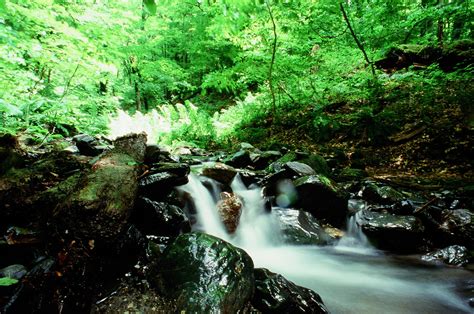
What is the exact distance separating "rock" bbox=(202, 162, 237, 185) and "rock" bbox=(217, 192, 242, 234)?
1.50 ft

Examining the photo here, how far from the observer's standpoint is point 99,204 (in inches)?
95.7

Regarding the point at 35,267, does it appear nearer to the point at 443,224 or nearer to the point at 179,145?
the point at 443,224

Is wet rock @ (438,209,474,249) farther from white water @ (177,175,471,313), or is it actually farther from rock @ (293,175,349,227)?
rock @ (293,175,349,227)

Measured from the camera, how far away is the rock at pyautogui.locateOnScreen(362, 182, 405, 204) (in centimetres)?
478

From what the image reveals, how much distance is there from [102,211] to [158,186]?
1661 millimetres

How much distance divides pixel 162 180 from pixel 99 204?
1690 mm

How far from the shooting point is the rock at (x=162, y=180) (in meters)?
3.98


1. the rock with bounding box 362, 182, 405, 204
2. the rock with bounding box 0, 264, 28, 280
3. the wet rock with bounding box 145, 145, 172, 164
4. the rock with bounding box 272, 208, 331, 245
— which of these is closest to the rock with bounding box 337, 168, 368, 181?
the rock with bounding box 362, 182, 405, 204

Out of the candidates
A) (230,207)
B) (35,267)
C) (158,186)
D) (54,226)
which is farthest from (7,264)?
(230,207)

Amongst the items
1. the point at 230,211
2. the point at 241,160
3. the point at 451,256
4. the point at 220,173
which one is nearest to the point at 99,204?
the point at 230,211

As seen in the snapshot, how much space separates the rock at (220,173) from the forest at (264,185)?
0.02 metres

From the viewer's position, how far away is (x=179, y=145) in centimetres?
1013

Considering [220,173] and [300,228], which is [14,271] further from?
[300,228]

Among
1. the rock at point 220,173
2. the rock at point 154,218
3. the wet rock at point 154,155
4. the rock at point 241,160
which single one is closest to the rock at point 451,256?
the rock at point 220,173
